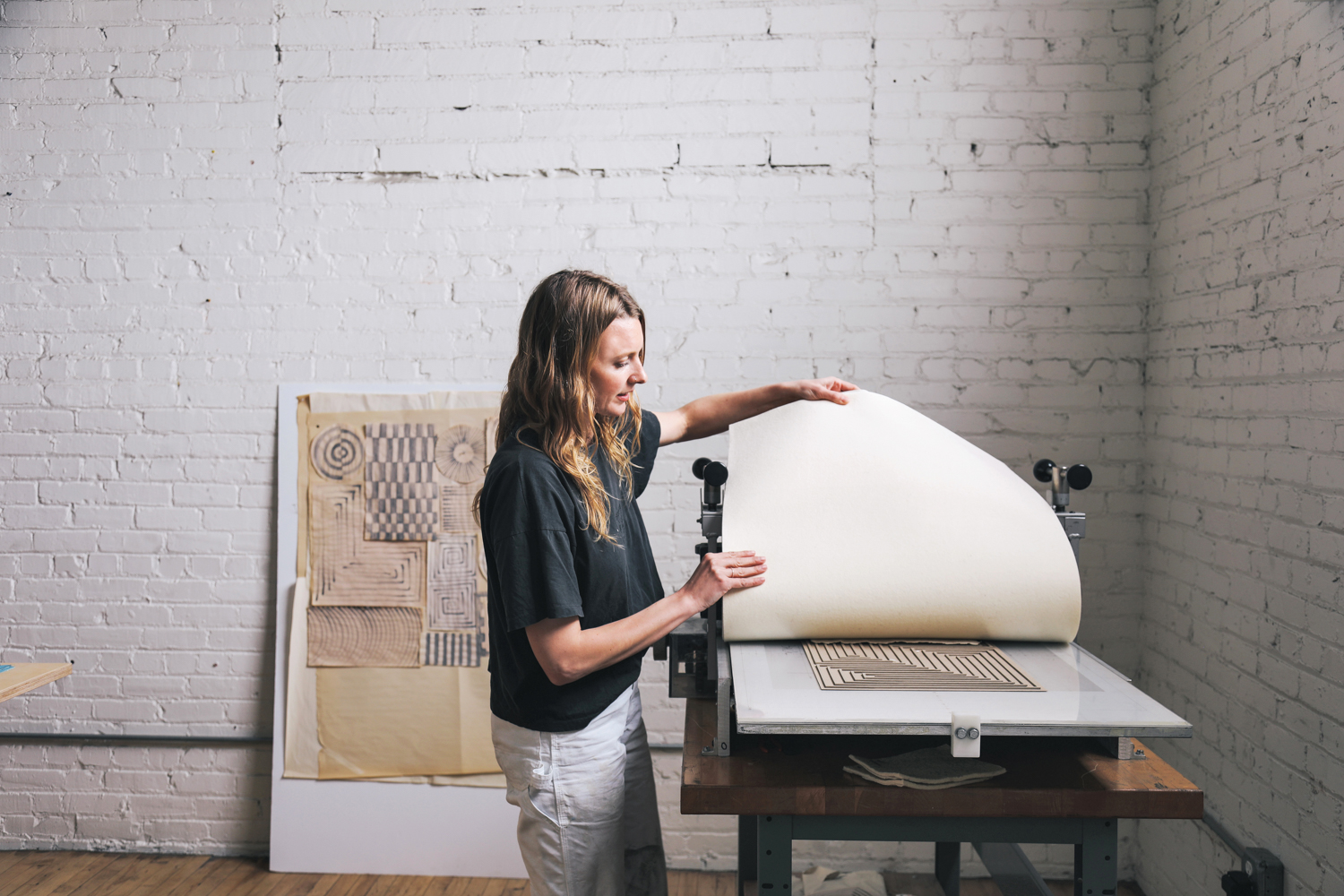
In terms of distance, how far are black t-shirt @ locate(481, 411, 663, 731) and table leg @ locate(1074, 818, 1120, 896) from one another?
2.37 ft

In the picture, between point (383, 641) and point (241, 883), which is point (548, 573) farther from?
point (241, 883)

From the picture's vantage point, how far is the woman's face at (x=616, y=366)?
4.69 feet

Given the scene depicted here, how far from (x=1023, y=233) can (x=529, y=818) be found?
201 centimetres

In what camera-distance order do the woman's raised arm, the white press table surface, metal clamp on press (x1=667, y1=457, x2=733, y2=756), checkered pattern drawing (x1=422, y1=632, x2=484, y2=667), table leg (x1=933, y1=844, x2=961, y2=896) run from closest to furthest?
the white press table surface
metal clamp on press (x1=667, y1=457, x2=733, y2=756)
the woman's raised arm
table leg (x1=933, y1=844, x2=961, y2=896)
checkered pattern drawing (x1=422, y1=632, x2=484, y2=667)

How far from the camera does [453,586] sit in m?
2.61

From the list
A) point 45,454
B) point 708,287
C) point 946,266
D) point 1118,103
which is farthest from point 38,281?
point 1118,103

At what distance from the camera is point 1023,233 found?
2480mm

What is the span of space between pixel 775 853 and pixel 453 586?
158 centimetres

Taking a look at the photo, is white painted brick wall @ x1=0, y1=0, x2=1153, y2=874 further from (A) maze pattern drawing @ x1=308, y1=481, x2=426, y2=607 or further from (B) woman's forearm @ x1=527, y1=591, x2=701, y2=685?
(B) woman's forearm @ x1=527, y1=591, x2=701, y2=685

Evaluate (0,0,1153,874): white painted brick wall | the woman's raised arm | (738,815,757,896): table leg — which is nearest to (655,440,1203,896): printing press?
(738,815,757,896): table leg

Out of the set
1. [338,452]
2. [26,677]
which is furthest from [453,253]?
[26,677]

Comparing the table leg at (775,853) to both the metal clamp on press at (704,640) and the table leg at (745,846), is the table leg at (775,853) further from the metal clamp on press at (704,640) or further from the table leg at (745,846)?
the table leg at (745,846)

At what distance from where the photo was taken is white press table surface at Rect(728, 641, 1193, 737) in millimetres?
1145

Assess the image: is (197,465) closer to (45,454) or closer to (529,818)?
(45,454)
